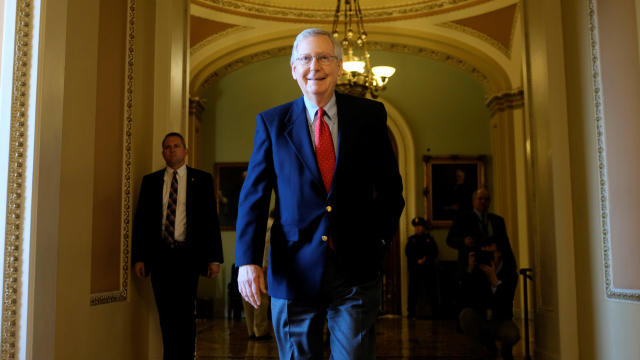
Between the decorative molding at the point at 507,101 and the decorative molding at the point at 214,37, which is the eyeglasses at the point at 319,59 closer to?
the decorative molding at the point at 214,37

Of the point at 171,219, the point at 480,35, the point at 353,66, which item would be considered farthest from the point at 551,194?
the point at 480,35

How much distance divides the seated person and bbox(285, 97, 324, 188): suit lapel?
3449 millimetres

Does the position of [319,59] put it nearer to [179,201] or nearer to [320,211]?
[320,211]

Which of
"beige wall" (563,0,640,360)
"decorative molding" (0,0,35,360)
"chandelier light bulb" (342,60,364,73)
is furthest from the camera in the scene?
"chandelier light bulb" (342,60,364,73)

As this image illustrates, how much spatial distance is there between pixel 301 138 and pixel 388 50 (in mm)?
9098

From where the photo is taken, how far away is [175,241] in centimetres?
444

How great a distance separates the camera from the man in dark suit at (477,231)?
5.55 m

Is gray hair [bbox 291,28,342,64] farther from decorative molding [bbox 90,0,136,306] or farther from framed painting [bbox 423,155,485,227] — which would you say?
framed painting [bbox 423,155,485,227]

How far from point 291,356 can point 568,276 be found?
9.69 feet

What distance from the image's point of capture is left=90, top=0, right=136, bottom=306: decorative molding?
438 centimetres

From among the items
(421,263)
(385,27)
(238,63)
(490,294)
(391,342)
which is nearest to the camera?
(490,294)

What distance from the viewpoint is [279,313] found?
231 cm

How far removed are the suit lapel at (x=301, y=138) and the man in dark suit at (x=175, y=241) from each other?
7.27ft

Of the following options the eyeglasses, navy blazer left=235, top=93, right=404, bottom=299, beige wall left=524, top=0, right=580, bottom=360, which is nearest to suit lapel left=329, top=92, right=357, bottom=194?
navy blazer left=235, top=93, right=404, bottom=299
